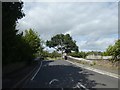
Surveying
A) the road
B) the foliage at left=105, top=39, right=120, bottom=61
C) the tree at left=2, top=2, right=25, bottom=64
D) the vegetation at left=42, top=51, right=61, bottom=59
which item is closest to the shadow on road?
the road

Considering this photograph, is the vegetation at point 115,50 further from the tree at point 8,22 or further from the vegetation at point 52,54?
the vegetation at point 52,54

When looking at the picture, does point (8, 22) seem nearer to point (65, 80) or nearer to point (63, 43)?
point (65, 80)

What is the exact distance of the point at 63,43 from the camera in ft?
522

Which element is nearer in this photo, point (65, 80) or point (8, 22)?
point (8, 22)

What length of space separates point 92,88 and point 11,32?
8530mm

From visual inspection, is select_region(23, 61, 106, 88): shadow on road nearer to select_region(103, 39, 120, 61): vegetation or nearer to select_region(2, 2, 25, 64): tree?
select_region(2, 2, 25, 64): tree

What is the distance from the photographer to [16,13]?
2278cm

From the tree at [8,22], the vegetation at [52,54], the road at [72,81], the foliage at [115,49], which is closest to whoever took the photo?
the road at [72,81]

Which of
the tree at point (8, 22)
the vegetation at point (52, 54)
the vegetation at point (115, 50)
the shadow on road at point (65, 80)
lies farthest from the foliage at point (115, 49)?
the vegetation at point (52, 54)

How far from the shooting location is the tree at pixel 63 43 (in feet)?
507

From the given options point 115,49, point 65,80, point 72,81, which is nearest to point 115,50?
point 115,49

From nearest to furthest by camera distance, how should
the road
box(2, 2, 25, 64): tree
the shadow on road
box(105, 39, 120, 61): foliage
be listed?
the road
the shadow on road
box(2, 2, 25, 64): tree
box(105, 39, 120, 61): foliage

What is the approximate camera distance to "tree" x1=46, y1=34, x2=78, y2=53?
154625 mm

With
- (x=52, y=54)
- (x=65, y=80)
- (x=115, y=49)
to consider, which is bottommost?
(x=65, y=80)
